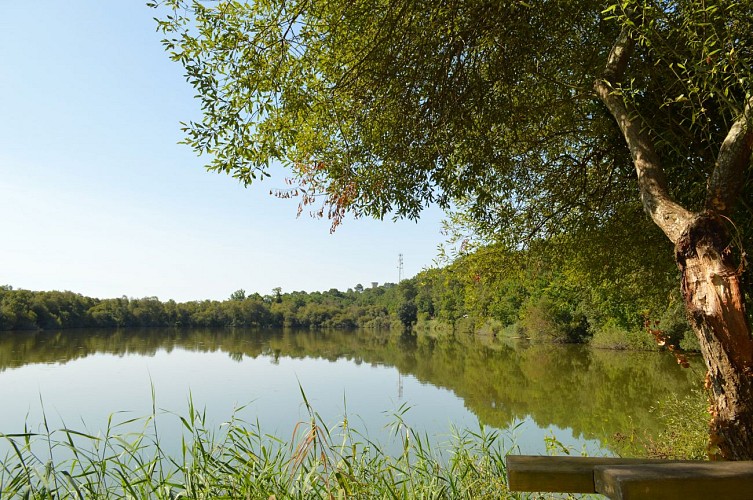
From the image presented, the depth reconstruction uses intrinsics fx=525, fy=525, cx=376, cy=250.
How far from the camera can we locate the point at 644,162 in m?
3.25

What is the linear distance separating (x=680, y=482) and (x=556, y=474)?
1.35 feet

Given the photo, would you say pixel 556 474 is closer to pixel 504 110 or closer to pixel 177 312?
pixel 504 110

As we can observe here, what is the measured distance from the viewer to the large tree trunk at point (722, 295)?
246 centimetres

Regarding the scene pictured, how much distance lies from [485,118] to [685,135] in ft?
5.55

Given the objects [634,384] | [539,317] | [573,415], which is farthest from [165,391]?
[539,317]

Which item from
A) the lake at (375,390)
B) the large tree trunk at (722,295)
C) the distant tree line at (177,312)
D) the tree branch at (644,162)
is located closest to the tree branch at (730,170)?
the large tree trunk at (722,295)

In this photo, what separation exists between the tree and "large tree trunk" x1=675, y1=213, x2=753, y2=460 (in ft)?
0.04

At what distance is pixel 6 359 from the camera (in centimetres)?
2478

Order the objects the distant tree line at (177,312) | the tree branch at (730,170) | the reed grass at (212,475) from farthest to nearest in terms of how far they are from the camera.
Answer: the distant tree line at (177,312), the tree branch at (730,170), the reed grass at (212,475)

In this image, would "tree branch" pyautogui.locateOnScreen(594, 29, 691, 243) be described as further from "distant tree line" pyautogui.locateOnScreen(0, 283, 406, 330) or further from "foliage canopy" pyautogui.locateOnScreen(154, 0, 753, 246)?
"distant tree line" pyautogui.locateOnScreen(0, 283, 406, 330)

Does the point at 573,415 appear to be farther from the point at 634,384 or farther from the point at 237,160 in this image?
the point at 237,160

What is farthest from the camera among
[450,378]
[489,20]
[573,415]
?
[450,378]

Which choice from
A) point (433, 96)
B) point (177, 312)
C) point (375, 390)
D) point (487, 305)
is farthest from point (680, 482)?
point (177, 312)

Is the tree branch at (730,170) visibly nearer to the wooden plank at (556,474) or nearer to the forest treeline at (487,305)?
the forest treeline at (487,305)
